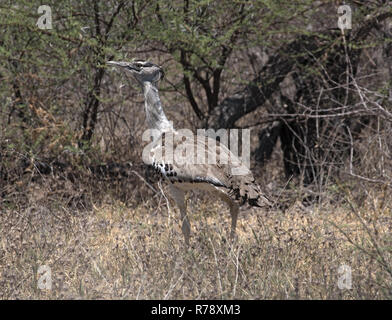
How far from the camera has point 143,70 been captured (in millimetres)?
5145

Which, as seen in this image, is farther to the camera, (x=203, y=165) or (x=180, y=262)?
(x=203, y=165)

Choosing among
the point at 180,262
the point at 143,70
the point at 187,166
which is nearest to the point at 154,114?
the point at 143,70

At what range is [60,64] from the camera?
6.68 m

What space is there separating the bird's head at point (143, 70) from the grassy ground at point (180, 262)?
1.14 meters

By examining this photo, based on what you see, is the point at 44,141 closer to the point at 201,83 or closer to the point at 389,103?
the point at 201,83

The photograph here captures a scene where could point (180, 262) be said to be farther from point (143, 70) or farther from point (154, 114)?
point (143, 70)

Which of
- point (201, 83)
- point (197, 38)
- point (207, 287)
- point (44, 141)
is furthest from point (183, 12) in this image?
point (207, 287)

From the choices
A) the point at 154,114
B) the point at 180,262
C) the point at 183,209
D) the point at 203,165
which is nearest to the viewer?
the point at 180,262

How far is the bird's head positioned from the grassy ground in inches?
44.9

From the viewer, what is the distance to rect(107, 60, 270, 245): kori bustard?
4355mm

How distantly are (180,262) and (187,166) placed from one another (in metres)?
0.87

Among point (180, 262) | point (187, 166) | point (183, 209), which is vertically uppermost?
point (187, 166)

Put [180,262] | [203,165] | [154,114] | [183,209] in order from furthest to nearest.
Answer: [154,114]
[183,209]
[203,165]
[180,262]
